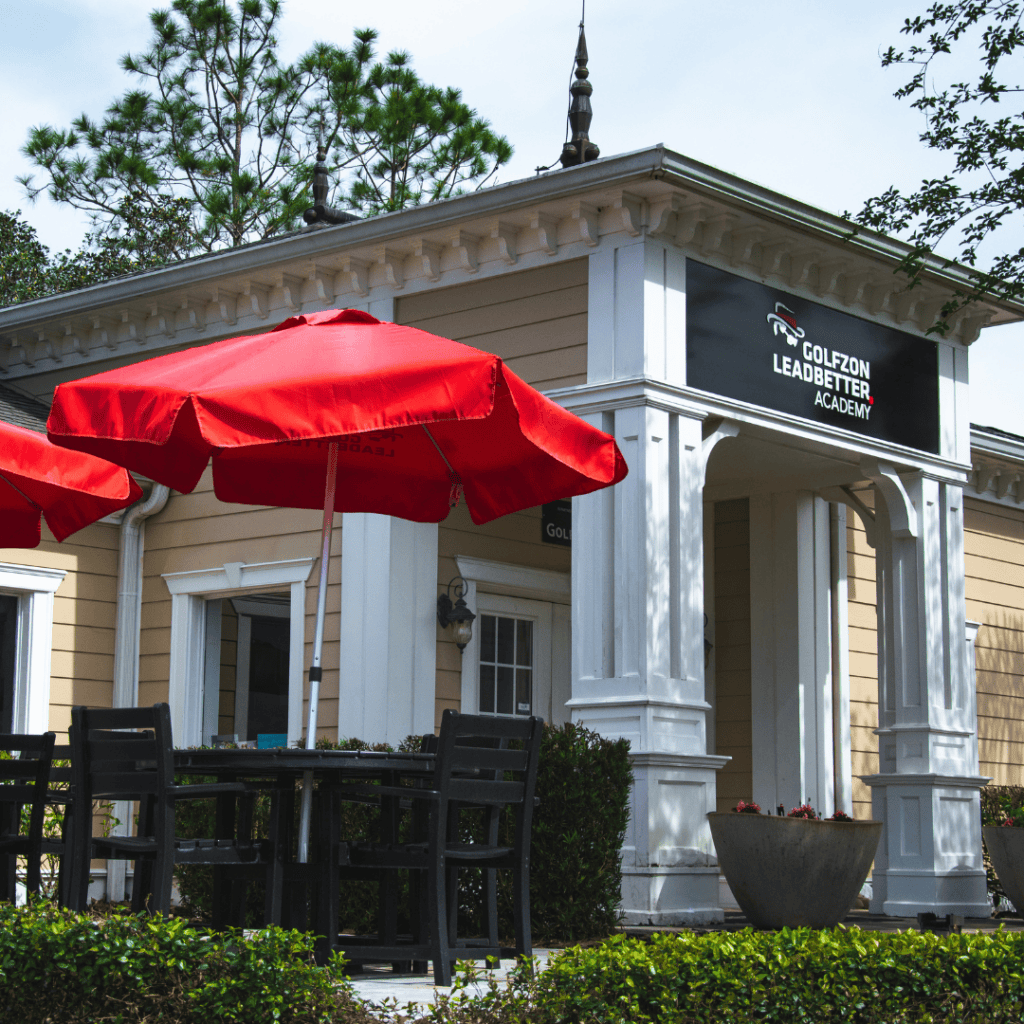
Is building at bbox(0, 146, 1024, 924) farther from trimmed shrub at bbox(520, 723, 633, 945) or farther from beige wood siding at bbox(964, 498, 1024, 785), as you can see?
beige wood siding at bbox(964, 498, 1024, 785)

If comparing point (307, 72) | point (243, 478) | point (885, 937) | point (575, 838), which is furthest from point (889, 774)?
point (307, 72)

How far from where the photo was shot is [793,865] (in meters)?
8.28

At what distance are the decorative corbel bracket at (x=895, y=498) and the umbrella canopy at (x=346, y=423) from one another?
4459 millimetres

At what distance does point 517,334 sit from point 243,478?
3.05 metres

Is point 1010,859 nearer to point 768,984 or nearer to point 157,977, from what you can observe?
point 768,984

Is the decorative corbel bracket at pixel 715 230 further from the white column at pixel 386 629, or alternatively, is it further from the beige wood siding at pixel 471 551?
the white column at pixel 386 629

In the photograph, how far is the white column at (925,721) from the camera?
411 inches

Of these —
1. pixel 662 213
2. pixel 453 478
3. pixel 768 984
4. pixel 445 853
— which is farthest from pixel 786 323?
pixel 768 984

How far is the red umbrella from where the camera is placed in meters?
5.56

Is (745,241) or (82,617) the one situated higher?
(745,241)

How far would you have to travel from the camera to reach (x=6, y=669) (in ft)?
36.3

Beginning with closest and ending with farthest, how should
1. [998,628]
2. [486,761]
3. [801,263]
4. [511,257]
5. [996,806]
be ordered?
[486,761] < [511,257] < [801,263] < [996,806] < [998,628]

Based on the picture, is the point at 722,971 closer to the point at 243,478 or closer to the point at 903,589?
the point at 243,478

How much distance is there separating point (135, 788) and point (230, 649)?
6534 millimetres
